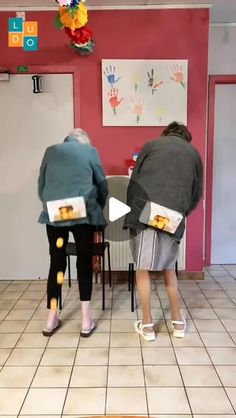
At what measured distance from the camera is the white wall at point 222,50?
148 inches

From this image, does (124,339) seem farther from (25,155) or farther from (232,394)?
(25,155)

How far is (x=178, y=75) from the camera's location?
3350 millimetres

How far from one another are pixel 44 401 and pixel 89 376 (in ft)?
0.92

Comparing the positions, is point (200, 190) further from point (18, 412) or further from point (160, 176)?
point (18, 412)

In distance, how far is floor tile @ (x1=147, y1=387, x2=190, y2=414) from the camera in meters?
1.80

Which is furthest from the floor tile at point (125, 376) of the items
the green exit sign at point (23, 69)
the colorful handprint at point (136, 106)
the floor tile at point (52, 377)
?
the green exit sign at point (23, 69)

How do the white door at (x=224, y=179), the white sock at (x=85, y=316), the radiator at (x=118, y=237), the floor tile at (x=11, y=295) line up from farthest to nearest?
the white door at (x=224, y=179) → the radiator at (x=118, y=237) → the floor tile at (x=11, y=295) → the white sock at (x=85, y=316)

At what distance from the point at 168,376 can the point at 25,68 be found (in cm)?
258

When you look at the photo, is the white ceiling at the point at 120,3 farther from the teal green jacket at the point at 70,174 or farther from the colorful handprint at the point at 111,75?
the teal green jacket at the point at 70,174

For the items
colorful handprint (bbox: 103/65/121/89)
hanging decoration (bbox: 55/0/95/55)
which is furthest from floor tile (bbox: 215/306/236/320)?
hanging decoration (bbox: 55/0/95/55)

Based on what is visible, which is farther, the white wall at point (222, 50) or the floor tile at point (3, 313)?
the white wall at point (222, 50)

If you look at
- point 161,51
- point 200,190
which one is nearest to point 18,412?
point 200,190

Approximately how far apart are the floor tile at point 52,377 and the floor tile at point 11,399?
0.09 meters
